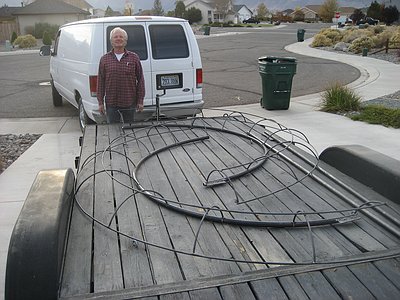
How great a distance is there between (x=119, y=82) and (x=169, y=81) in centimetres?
175

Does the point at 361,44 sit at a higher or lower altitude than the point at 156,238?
lower

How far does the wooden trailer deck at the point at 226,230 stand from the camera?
2.12 m

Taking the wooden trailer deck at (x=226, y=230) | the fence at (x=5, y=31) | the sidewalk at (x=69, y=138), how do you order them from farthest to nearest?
the fence at (x=5, y=31) < the sidewalk at (x=69, y=138) < the wooden trailer deck at (x=226, y=230)

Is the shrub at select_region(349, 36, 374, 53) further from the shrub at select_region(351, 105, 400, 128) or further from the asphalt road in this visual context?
the shrub at select_region(351, 105, 400, 128)

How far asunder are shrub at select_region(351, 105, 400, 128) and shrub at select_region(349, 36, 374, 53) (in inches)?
668

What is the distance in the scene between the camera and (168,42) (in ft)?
24.8

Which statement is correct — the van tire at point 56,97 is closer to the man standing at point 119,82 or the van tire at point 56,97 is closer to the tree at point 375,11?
the man standing at point 119,82

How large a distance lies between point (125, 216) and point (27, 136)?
6.16 metres

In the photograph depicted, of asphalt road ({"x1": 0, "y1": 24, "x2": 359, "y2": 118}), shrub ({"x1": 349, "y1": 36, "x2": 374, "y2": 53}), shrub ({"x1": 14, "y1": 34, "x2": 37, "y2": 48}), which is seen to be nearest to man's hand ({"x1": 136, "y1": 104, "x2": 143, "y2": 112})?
asphalt road ({"x1": 0, "y1": 24, "x2": 359, "y2": 118})

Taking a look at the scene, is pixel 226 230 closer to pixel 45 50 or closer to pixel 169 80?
pixel 169 80

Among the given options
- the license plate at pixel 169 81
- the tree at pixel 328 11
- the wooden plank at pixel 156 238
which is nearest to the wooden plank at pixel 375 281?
the wooden plank at pixel 156 238

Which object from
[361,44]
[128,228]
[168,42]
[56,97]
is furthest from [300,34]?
[128,228]

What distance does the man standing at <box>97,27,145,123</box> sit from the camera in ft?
19.3

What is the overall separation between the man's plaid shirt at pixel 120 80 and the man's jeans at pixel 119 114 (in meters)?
0.06
